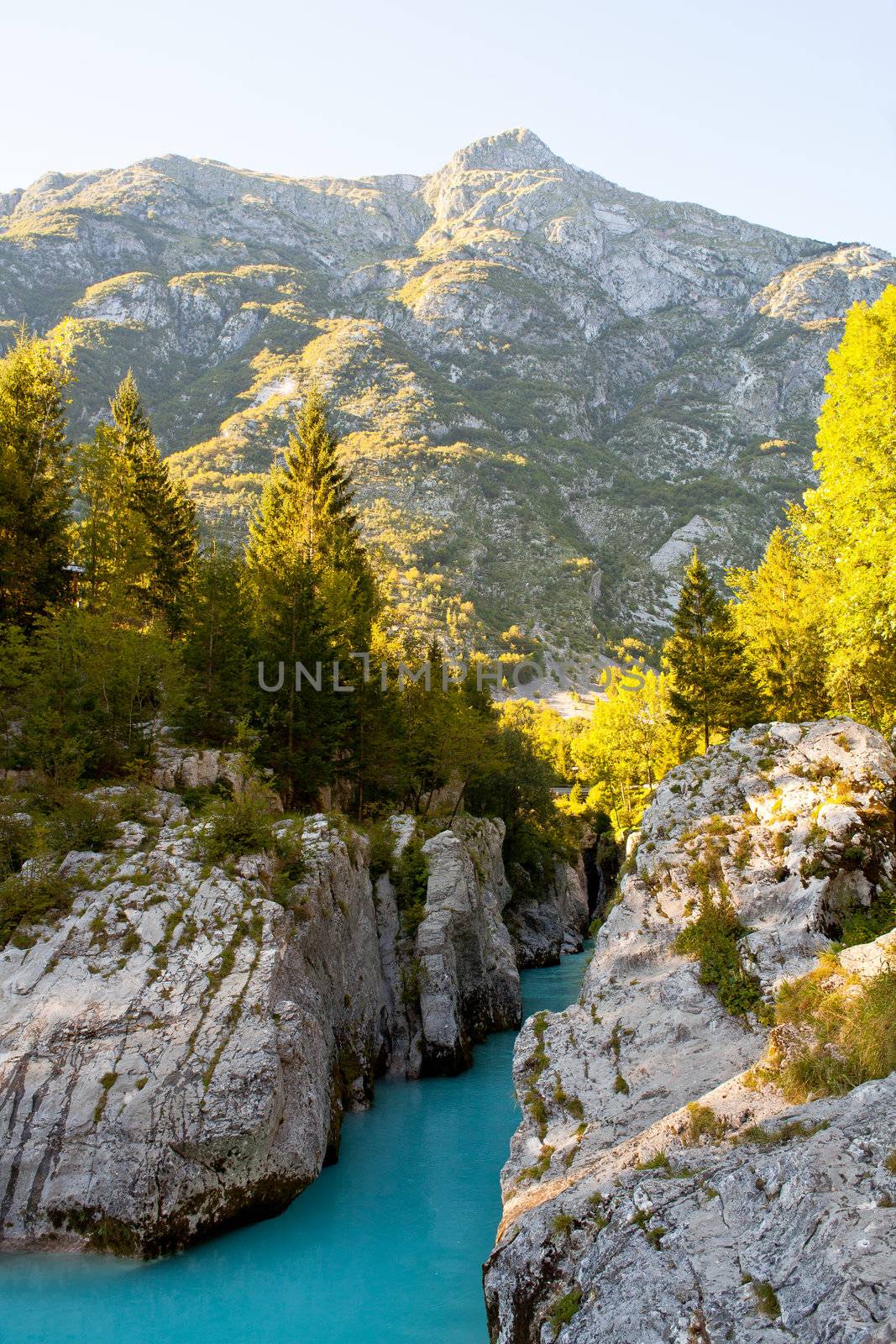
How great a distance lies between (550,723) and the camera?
108562 mm

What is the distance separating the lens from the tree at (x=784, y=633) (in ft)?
108

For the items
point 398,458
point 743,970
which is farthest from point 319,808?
point 398,458

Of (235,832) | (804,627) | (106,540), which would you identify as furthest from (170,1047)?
(804,627)

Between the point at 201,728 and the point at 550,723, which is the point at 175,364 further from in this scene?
the point at 201,728

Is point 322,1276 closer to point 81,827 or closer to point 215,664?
point 81,827

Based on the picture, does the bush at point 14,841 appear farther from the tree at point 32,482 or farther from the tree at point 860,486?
the tree at point 860,486

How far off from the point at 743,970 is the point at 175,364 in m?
215

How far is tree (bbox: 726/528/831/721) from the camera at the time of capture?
32.9 meters

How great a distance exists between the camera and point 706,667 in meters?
38.1

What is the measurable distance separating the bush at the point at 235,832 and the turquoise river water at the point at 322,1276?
7288mm

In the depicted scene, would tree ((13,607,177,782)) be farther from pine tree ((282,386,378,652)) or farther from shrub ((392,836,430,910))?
pine tree ((282,386,378,652))

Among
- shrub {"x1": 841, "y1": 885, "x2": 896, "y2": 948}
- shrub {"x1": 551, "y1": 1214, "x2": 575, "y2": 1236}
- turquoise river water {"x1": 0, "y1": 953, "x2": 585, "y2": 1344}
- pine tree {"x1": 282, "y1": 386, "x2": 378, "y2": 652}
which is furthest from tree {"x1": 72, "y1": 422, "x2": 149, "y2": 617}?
shrub {"x1": 551, "y1": 1214, "x2": 575, "y2": 1236}

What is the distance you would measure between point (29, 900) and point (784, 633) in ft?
102

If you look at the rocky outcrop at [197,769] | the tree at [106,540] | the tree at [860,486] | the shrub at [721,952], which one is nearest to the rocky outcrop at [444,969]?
the rocky outcrop at [197,769]
